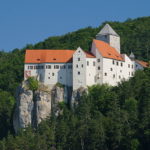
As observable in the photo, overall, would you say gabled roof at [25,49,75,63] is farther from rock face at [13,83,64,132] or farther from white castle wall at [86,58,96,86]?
rock face at [13,83,64,132]

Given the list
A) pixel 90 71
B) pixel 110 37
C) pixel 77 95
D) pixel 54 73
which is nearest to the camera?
pixel 77 95

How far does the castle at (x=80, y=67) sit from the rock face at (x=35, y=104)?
5.46ft

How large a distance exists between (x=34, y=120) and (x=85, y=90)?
849cm

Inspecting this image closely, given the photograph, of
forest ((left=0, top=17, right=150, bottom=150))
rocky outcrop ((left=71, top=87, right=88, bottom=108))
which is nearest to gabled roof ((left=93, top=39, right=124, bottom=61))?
forest ((left=0, top=17, right=150, bottom=150))

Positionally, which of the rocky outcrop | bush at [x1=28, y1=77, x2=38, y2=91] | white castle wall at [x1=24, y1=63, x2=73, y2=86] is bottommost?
the rocky outcrop

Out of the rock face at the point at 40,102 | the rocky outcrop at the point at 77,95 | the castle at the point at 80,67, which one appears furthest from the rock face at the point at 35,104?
the rocky outcrop at the point at 77,95

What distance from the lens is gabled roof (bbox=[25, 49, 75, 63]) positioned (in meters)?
102

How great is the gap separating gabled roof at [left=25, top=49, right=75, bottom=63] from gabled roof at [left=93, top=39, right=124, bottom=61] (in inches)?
166

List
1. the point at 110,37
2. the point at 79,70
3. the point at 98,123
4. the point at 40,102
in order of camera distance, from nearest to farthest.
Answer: the point at 98,123
the point at 79,70
the point at 40,102
the point at 110,37

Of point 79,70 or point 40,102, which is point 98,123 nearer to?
point 79,70

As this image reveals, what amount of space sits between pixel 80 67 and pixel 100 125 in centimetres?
1301

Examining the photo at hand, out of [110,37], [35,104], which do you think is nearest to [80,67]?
[35,104]

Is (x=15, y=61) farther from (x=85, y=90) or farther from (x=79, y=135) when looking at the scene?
(x=79, y=135)

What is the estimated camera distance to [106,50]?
102625 mm
